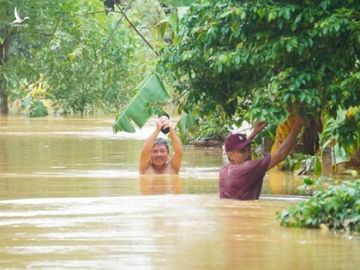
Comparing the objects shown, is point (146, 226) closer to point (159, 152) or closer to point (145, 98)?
point (159, 152)

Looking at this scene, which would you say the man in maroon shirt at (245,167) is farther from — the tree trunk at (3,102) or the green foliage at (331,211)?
the tree trunk at (3,102)

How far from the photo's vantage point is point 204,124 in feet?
90.1

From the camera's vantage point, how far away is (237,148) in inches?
532

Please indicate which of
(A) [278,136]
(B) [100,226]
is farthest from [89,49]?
(B) [100,226]

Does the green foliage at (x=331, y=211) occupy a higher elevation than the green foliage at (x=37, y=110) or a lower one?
higher

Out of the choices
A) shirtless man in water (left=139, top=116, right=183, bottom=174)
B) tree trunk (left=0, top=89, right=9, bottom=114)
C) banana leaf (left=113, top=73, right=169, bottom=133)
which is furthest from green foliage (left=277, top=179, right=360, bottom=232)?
tree trunk (left=0, top=89, right=9, bottom=114)

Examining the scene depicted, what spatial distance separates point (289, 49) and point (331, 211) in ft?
5.17

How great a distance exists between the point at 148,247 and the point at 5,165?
1152cm

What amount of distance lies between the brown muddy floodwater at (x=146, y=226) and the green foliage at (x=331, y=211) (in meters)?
0.18

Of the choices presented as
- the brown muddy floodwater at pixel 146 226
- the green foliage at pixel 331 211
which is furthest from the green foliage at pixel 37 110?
the green foliage at pixel 331 211

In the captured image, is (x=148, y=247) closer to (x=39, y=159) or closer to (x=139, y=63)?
(x=39, y=159)

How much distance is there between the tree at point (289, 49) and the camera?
1120 cm

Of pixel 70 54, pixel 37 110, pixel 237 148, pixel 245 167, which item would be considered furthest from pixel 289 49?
pixel 37 110

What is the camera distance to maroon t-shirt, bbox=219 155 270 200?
43.4 ft
